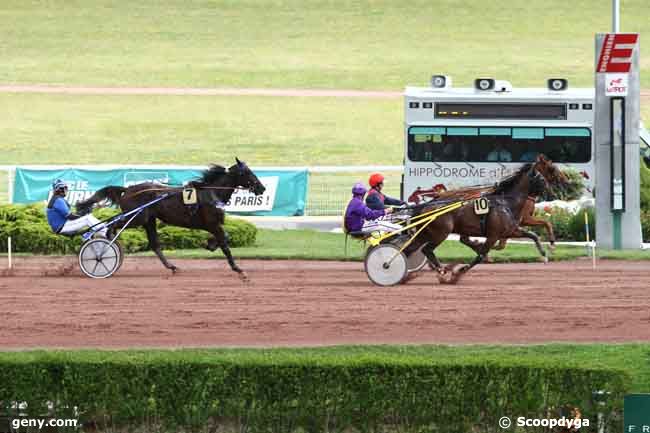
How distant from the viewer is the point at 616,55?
21.0 metres

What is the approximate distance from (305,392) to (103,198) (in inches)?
341

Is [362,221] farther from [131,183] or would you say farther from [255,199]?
[131,183]

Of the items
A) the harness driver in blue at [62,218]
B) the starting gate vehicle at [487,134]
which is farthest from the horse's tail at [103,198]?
the starting gate vehicle at [487,134]

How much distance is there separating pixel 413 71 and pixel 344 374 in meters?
47.2

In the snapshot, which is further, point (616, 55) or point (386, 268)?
point (616, 55)

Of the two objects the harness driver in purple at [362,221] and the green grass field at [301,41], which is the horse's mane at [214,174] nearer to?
the harness driver in purple at [362,221]

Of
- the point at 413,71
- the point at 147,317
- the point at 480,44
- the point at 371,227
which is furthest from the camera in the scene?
the point at 480,44

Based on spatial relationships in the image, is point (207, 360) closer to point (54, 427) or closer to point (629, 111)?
point (54, 427)

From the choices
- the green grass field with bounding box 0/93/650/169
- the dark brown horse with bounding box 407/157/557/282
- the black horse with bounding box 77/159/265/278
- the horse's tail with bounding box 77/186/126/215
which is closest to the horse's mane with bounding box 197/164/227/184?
the black horse with bounding box 77/159/265/278

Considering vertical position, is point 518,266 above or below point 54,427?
above

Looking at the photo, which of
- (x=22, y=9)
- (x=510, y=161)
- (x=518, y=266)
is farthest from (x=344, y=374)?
(x=22, y=9)

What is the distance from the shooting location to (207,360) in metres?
10.4

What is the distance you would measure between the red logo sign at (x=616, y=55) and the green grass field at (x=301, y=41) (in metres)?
30.9

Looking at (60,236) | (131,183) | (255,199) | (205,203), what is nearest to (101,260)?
(205,203)
